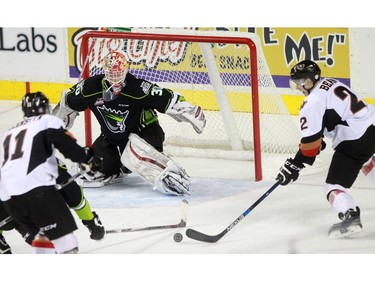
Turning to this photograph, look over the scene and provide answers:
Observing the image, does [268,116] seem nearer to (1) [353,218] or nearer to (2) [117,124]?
(2) [117,124]

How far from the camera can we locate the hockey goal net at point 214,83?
7266mm

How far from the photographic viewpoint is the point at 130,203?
688 cm

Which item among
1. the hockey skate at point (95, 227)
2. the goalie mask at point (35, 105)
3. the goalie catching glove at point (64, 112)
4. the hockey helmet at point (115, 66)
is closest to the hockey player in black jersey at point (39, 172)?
the goalie mask at point (35, 105)

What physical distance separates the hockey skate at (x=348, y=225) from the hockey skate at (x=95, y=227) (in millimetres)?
1113

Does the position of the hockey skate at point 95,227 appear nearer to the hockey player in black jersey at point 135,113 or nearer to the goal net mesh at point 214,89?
the hockey player in black jersey at point 135,113

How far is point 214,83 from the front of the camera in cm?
760

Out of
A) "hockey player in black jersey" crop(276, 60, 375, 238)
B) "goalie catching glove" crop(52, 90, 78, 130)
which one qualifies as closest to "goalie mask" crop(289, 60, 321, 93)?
"hockey player in black jersey" crop(276, 60, 375, 238)

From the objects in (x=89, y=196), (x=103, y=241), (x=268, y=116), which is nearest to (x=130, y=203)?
(x=89, y=196)

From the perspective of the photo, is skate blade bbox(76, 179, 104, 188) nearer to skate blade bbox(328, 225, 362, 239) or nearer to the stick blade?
the stick blade

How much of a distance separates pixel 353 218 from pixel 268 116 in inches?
67.9

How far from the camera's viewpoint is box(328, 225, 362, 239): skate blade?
607 centimetres

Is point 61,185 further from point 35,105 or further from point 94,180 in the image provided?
point 94,180

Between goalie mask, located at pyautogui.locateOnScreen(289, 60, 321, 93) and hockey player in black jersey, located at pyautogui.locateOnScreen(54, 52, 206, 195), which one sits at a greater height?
goalie mask, located at pyautogui.locateOnScreen(289, 60, 321, 93)

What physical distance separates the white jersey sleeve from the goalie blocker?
→ 1.09m
